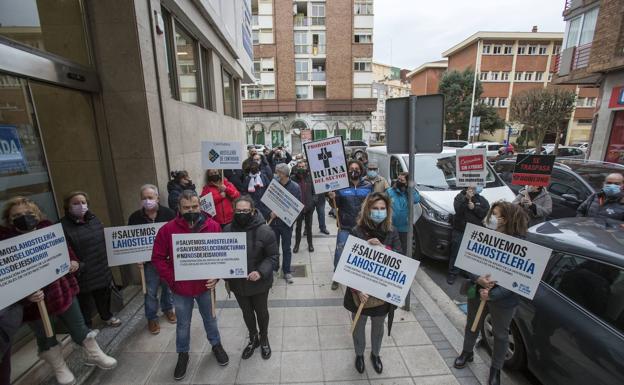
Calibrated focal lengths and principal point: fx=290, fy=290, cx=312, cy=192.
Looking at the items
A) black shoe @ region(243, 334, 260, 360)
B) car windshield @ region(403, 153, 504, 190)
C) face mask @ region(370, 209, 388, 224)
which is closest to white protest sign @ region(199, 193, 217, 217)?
black shoe @ region(243, 334, 260, 360)

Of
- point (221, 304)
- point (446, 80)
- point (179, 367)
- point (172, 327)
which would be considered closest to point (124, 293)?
Answer: point (172, 327)

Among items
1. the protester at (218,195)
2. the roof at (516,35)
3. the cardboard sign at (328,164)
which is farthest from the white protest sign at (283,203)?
the roof at (516,35)

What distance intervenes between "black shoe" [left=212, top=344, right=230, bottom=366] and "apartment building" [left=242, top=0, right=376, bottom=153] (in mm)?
30217

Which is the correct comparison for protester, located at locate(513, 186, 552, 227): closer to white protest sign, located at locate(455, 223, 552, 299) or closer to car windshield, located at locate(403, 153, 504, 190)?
car windshield, located at locate(403, 153, 504, 190)

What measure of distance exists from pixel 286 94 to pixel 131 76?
28560mm

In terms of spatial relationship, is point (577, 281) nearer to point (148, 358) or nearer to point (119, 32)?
point (148, 358)

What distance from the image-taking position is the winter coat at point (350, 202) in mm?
4680

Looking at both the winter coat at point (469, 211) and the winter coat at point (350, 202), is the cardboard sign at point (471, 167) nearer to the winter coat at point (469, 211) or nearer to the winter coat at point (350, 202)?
the winter coat at point (469, 211)

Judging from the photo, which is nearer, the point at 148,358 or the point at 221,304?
the point at 148,358

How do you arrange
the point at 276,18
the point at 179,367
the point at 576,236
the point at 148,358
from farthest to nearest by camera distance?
1. the point at 276,18
2. the point at 148,358
3. the point at 179,367
4. the point at 576,236

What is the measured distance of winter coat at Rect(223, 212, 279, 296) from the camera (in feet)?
10.0

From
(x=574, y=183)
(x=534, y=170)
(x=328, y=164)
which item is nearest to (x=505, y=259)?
(x=328, y=164)

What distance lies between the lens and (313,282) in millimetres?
5004

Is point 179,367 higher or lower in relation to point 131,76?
lower
